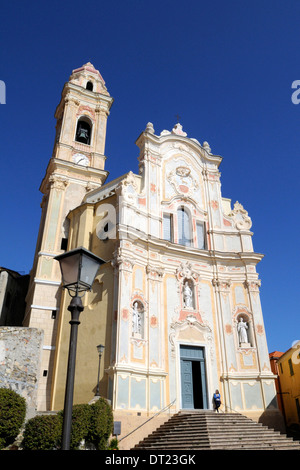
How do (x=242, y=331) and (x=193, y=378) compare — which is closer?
(x=193, y=378)

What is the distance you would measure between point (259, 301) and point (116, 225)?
923cm

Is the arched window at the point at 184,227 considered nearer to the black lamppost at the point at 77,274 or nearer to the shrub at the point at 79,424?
the shrub at the point at 79,424

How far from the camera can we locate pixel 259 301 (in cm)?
2202

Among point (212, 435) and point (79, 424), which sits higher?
point (79, 424)

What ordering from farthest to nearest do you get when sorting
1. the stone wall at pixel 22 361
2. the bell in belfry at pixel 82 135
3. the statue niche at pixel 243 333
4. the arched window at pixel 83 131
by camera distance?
1. the arched window at pixel 83 131
2. the bell in belfry at pixel 82 135
3. the statue niche at pixel 243 333
4. the stone wall at pixel 22 361

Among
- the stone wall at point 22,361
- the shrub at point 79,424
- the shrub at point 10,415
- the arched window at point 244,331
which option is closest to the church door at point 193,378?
the arched window at point 244,331

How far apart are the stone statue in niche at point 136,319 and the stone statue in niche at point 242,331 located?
5837 millimetres

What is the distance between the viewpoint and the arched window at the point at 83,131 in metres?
28.4

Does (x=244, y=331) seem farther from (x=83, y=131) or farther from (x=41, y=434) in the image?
(x=83, y=131)

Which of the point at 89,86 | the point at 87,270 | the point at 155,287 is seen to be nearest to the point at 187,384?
the point at 155,287

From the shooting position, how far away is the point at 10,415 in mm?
12031

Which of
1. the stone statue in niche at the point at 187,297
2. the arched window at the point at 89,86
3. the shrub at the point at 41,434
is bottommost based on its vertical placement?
the shrub at the point at 41,434

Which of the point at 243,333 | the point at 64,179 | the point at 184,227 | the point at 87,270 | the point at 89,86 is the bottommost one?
the point at 87,270

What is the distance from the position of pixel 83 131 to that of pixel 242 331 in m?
17.9
